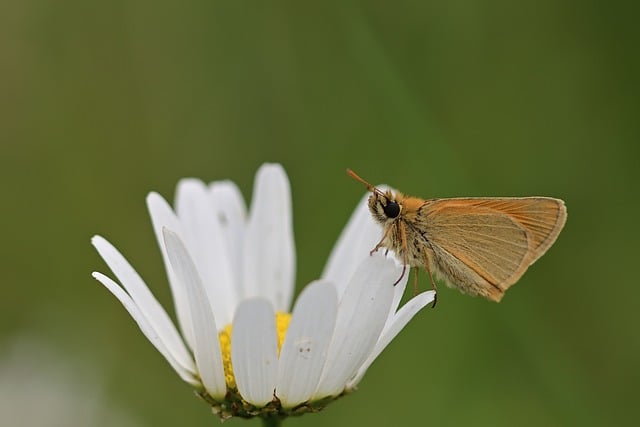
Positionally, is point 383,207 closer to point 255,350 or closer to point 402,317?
point 402,317

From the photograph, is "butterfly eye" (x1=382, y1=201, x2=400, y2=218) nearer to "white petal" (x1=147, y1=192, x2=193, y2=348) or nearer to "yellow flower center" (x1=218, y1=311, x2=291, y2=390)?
Result: "yellow flower center" (x1=218, y1=311, x2=291, y2=390)

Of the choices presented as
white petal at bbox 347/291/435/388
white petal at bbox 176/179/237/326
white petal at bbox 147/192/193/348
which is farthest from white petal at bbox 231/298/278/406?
white petal at bbox 176/179/237/326

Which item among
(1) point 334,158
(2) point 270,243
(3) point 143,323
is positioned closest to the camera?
(3) point 143,323

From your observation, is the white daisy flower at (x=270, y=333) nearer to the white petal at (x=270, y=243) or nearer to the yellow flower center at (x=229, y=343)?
the yellow flower center at (x=229, y=343)

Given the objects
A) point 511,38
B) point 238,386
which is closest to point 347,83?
Result: point 511,38

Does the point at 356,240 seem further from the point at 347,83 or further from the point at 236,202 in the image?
the point at 347,83

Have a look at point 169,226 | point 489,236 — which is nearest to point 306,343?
point 169,226

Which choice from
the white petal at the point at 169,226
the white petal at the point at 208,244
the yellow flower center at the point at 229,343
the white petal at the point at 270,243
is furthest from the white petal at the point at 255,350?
the white petal at the point at 270,243
